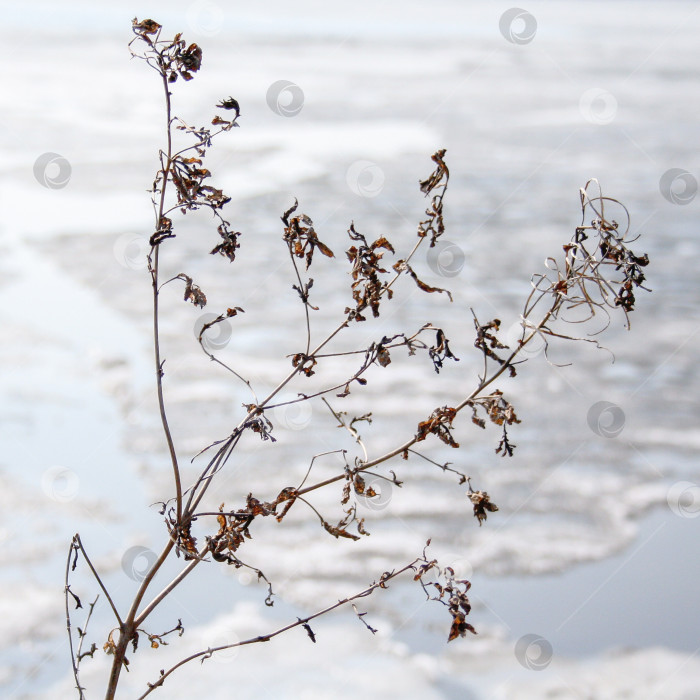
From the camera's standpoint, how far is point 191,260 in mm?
5914

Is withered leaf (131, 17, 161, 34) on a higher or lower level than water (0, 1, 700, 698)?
lower

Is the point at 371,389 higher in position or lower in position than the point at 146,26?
higher

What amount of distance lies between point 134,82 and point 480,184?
6445mm

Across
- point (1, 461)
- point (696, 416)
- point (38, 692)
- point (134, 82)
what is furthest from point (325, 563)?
point (134, 82)

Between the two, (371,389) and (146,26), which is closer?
(146,26)

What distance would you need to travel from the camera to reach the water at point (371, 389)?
116 inches

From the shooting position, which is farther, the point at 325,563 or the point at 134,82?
the point at 134,82

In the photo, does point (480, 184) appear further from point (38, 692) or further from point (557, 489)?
point (38, 692)

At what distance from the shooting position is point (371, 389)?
439cm

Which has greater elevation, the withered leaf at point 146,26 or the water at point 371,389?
the water at point 371,389

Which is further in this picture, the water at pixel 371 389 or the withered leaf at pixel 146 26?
the water at pixel 371 389

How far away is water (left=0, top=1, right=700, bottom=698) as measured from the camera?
294 centimetres

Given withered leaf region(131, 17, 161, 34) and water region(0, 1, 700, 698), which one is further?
water region(0, 1, 700, 698)

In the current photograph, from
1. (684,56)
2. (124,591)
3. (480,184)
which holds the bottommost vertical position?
(124,591)
